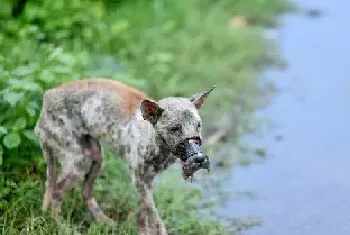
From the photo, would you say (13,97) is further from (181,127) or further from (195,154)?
(195,154)

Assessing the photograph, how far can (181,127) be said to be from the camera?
5.27 metres

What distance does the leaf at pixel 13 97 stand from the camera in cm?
641

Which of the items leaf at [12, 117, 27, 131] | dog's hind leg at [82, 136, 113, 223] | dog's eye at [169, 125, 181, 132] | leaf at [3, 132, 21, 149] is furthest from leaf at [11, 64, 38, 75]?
dog's eye at [169, 125, 181, 132]

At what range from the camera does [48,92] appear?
618 cm

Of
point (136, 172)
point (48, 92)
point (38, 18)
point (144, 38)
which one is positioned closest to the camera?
point (136, 172)

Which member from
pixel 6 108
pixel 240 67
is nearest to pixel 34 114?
pixel 6 108

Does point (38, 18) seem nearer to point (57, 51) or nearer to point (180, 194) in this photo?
point (57, 51)

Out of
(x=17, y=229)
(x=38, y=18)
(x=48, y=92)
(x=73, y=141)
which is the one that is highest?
(x=38, y=18)

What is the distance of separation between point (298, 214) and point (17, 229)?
2242mm

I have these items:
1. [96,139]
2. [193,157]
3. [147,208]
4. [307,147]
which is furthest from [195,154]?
[307,147]

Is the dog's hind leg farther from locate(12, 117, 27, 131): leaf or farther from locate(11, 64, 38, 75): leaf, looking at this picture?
locate(11, 64, 38, 75): leaf

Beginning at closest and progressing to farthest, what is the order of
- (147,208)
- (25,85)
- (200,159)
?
(200,159), (147,208), (25,85)

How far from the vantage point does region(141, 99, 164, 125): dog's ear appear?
17.5 feet

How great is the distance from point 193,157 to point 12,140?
1.77 m
